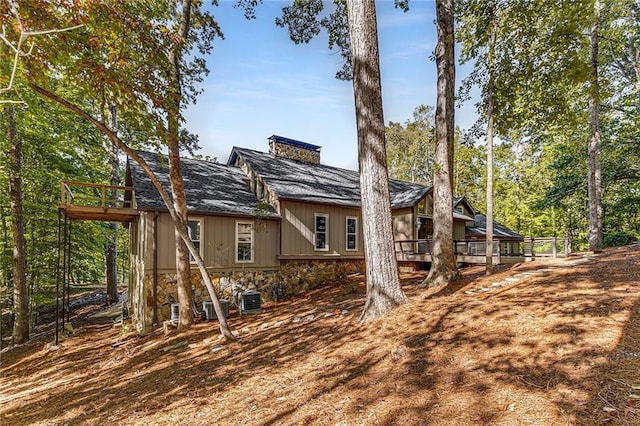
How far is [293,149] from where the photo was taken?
17.2 metres

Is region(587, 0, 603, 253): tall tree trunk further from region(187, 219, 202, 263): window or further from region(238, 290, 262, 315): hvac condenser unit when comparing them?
region(187, 219, 202, 263): window

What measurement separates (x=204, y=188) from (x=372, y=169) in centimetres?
780

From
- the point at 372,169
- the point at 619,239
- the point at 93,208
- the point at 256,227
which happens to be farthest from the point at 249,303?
the point at 619,239

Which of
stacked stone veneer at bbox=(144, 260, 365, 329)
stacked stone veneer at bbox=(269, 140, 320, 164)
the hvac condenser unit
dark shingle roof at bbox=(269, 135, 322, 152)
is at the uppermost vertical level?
dark shingle roof at bbox=(269, 135, 322, 152)

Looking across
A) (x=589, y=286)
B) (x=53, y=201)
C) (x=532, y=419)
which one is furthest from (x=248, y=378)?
(x=53, y=201)

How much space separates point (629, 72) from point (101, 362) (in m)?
23.6

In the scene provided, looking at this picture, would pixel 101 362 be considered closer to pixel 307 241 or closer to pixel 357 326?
pixel 357 326

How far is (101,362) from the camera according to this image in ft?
24.2

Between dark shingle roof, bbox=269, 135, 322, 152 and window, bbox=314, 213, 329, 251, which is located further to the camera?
dark shingle roof, bbox=269, 135, 322, 152

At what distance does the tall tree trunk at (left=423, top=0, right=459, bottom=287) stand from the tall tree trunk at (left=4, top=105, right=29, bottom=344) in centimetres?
1276

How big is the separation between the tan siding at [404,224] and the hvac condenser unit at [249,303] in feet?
23.9

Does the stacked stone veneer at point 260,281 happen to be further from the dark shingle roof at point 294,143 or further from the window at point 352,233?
the dark shingle roof at point 294,143

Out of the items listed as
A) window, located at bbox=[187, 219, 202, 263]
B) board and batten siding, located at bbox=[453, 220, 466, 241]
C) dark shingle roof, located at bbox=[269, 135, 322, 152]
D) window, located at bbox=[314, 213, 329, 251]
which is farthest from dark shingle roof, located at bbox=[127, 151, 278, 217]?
board and batten siding, located at bbox=[453, 220, 466, 241]

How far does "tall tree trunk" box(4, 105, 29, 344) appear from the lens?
1009 centimetres
